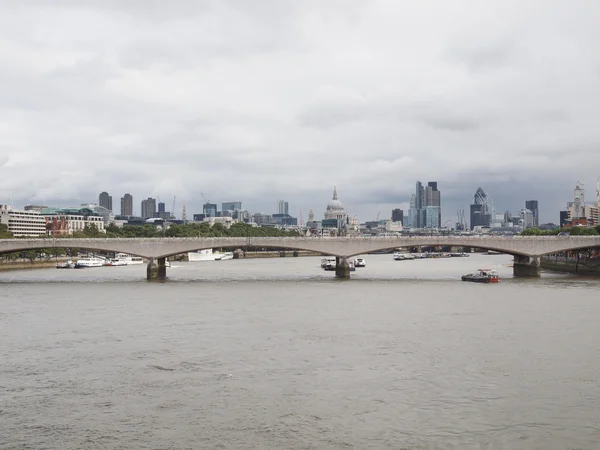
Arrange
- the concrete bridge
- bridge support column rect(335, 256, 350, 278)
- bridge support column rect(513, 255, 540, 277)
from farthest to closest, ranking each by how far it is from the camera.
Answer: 1. bridge support column rect(513, 255, 540, 277)
2. bridge support column rect(335, 256, 350, 278)
3. the concrete bridge

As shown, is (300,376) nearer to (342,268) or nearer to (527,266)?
(342,268)

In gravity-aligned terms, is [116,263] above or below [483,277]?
below

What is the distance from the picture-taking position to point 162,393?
70.7ft

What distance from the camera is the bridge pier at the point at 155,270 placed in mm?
69750

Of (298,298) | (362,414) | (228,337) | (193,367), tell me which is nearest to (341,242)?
(298,298)

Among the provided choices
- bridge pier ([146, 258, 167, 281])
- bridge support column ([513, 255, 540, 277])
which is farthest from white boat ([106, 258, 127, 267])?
bridge support column ([513, 255, 540, 277])

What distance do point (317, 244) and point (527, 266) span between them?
913 inches

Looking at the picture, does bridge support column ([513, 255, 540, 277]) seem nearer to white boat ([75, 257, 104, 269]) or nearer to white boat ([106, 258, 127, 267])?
white boat ([75, 257, 104, 269])

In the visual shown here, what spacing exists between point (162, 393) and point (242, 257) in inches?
5058

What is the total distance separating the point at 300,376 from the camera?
23.8m

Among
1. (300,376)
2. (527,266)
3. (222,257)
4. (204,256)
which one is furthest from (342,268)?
(222,257)

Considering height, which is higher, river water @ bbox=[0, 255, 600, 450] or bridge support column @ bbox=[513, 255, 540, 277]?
bridge support column @ bbox=[513, 255, 540, 277]

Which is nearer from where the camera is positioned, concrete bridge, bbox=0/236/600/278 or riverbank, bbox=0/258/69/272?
concrete bridge, bbox=0/236/600/278

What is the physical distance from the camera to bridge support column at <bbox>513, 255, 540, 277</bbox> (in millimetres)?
74688
